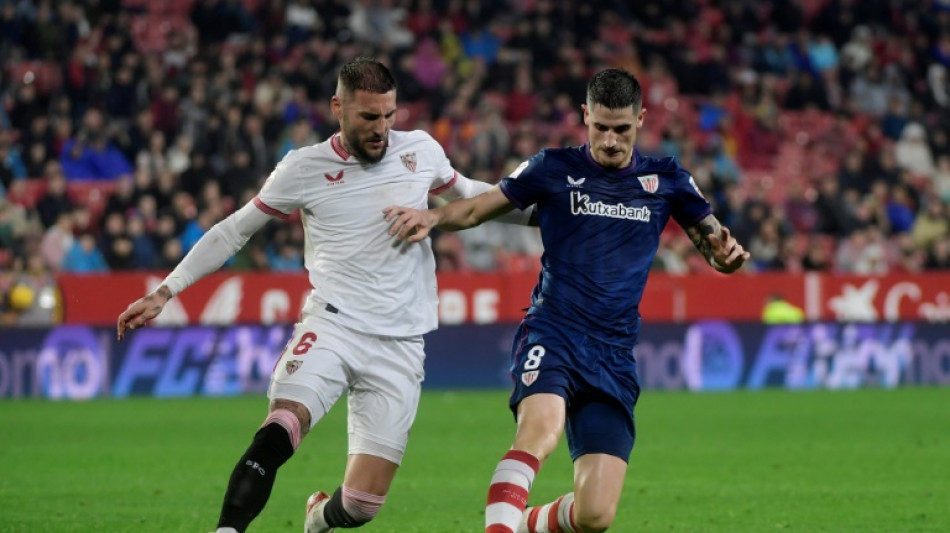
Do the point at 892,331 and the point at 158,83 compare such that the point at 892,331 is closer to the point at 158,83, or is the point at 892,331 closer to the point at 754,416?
the point at 754,416

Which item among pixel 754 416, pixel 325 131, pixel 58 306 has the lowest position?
pixel 754 416

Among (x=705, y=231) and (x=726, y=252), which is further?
(x=705, y=231)

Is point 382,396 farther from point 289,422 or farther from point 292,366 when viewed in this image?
point 289,422

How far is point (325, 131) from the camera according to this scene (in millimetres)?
21484

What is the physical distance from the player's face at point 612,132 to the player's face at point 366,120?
2.95 feet

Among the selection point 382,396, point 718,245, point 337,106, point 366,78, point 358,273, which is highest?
point 366,78

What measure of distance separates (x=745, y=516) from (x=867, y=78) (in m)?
18.7

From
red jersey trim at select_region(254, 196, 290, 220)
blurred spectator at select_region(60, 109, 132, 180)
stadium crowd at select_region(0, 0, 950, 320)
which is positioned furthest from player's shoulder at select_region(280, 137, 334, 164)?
blurred spectator at select_region(60, 109, 132, 180)

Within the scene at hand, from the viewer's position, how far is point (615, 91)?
6445 millimetres

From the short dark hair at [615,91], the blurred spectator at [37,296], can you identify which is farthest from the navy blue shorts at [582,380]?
the blurred spectator at [37,296]

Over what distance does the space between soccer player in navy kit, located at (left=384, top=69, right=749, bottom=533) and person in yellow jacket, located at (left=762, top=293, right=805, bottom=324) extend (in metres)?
14.1

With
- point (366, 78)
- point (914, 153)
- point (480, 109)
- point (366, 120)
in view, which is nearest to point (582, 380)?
point (366, 120)

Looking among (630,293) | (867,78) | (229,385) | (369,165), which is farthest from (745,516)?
(867,78)

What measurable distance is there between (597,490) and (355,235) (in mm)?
1643
